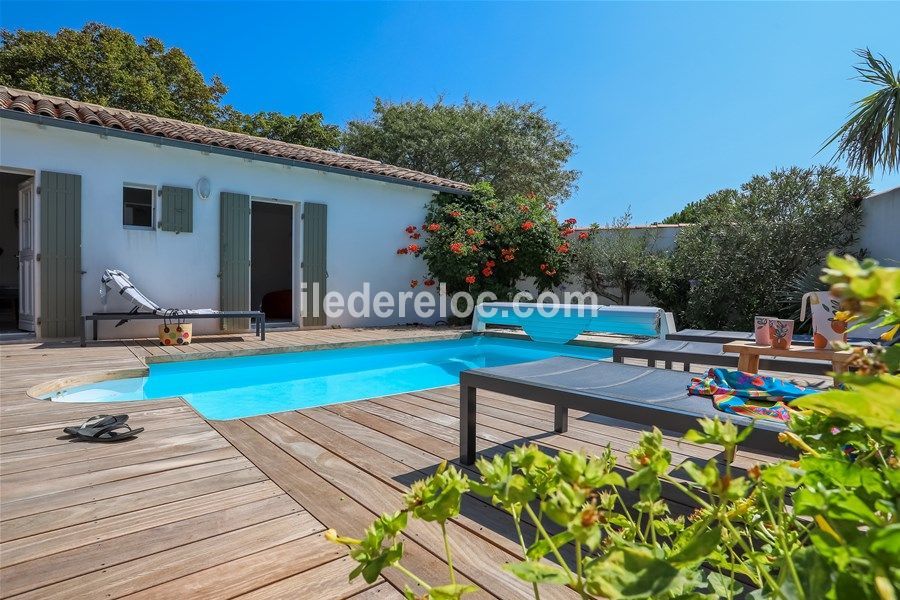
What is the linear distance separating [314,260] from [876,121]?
326 inches

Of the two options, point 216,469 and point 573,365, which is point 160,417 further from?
point 573,365

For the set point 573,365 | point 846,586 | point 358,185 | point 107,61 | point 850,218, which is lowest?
point 573,365

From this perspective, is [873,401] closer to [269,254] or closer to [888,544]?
[888,544]

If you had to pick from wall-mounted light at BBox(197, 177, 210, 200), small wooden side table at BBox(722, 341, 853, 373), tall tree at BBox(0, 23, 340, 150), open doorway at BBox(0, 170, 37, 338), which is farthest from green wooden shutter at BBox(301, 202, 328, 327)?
tall tree at BBox(0, 23, 340, 150)

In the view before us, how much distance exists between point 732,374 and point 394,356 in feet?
17.5

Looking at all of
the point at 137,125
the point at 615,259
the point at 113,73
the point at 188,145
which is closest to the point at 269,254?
the point at 188,145

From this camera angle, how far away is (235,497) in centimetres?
186

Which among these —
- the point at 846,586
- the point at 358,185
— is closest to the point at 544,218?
the point at 358,185

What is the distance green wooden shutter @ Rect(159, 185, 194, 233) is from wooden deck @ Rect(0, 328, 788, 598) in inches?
156

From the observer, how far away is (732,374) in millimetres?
2135

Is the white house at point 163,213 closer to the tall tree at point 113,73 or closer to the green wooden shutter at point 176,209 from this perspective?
the green wooden shutter at point 176,209

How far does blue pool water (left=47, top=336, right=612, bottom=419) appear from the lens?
4508mm

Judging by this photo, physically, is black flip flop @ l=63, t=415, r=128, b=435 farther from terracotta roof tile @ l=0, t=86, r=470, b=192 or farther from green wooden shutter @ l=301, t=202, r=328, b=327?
green wooden shutter @ l=301, t=202, r=328, b=327

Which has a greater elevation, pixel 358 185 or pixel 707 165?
pixel 707 165
